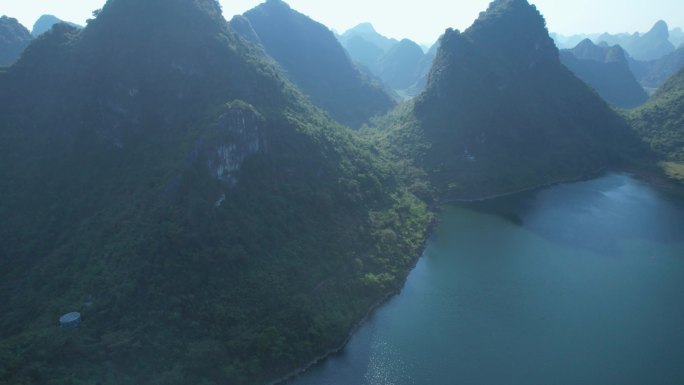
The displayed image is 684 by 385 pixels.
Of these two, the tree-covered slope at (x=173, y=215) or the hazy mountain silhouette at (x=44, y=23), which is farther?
the hazy mountain silhouette at (x=44, y=23)

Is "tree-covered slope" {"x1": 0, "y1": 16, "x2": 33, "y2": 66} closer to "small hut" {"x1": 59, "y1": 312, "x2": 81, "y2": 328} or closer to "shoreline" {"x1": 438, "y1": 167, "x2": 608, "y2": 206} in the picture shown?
"small hut" {"x1": 59, "y1": 312, "x2": 81, "y2": 328}

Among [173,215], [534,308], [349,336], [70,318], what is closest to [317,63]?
[173,215]

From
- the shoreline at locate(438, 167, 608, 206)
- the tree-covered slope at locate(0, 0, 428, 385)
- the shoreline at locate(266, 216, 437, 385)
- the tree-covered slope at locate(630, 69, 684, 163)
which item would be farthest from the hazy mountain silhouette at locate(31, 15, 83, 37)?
the tree-covered slope at locate(630, 69, 684, 163)

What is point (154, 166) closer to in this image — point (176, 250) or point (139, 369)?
point (176, 250)

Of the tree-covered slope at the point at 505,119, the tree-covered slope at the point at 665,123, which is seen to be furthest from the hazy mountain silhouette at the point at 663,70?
the tree-covered slope at the point at 505,119

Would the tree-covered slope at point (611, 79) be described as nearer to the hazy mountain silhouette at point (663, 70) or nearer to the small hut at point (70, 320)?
the hazy mountain silhouette at point (663, 70)
